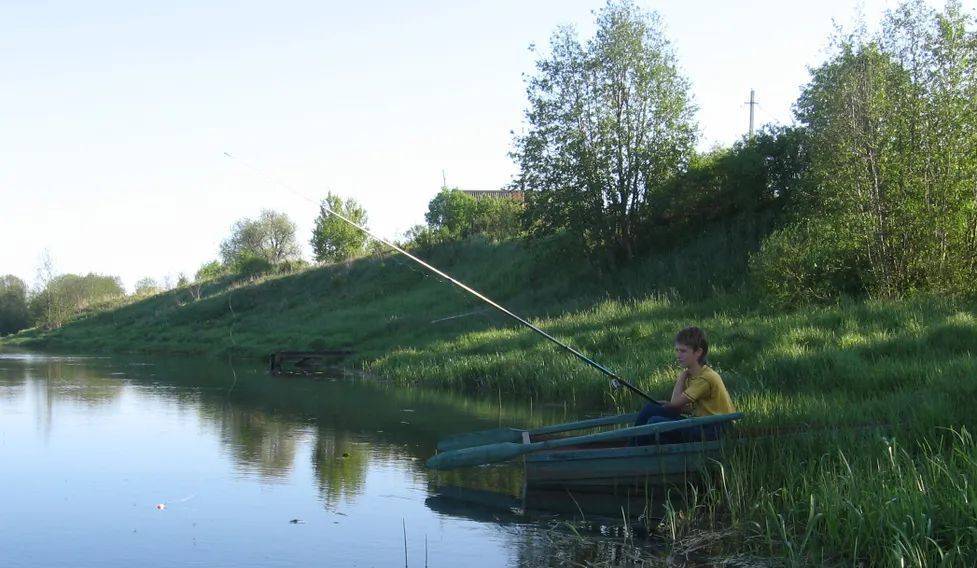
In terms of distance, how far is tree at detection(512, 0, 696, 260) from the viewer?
29312mm

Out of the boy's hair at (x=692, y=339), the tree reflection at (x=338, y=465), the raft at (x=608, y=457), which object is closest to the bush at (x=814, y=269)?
the tree reflection at (x=338, y=465)

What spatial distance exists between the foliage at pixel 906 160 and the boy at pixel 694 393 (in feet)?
34.1

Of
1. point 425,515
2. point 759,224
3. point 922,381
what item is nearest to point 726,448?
point 425,515

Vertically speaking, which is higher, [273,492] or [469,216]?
[469,216]

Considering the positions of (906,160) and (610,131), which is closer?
(906,160)

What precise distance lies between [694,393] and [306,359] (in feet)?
67.3

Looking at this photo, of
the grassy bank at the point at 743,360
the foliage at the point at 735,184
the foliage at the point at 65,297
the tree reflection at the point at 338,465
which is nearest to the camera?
the grassy bank at the point at 743,360

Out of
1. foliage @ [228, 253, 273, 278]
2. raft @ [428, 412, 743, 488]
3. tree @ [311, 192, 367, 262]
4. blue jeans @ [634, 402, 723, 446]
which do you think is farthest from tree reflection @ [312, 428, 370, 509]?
tree @ [311, 192, 367, 262]

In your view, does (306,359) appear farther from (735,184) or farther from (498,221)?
(498,221)

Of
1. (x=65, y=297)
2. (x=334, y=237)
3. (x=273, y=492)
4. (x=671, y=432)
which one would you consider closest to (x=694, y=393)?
(x=671, y=432)

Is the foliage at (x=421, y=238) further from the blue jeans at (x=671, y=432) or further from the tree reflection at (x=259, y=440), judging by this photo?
the blue jeans at (x=671, y=432)

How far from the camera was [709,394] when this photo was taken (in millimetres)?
9281

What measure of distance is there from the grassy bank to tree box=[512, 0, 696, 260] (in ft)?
5.61

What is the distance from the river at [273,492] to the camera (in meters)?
7.70
